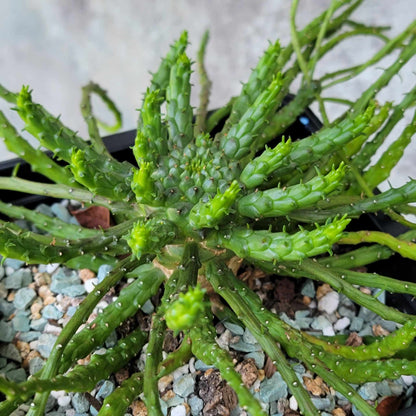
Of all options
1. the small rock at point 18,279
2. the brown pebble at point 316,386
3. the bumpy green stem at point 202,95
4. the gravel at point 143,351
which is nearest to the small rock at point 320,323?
the gravel at point 143,351

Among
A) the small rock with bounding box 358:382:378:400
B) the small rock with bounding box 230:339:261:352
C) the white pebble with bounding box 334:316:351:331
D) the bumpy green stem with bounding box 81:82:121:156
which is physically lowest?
the small rock with bounding box 358:382:378:400

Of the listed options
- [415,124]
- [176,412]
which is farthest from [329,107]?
[176,412]

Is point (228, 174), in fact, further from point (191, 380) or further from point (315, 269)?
point (191, 380)

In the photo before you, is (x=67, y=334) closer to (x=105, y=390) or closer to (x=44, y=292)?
(x=105, y=390)

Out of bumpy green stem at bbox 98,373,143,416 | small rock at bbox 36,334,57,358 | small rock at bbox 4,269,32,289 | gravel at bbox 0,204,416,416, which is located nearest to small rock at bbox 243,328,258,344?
gravel at bbox 0,204,416,416

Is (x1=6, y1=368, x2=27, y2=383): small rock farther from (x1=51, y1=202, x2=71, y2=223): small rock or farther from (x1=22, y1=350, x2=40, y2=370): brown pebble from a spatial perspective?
(x1=51, y1=202, x2=71, y2=223): small rock

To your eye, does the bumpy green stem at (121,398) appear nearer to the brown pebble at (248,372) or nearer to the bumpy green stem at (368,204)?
the brown pebble at (248,372)

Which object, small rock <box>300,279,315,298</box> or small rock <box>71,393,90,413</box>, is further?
small rock <box>300,279,315,298</box>

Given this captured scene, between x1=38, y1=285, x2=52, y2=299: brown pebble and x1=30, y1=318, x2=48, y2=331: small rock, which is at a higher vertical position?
x1=38, y1=285, x2=52, y2=299: brown pebble
